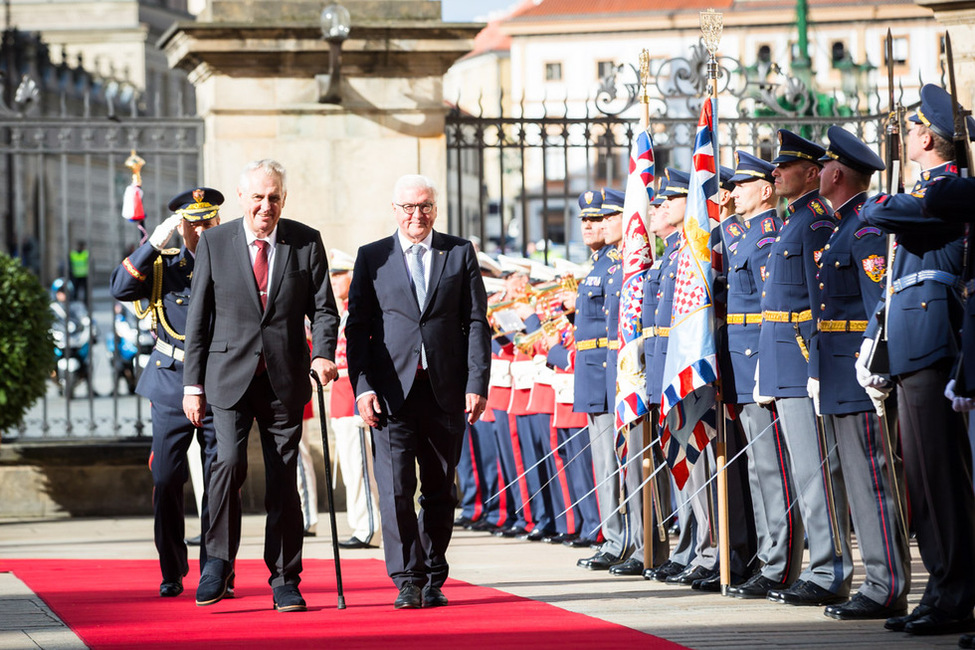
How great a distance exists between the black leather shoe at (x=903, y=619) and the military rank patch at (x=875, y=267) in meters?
1.40

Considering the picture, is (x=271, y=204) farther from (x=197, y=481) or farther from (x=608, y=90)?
(x=608, y=90)

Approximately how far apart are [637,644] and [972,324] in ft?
5.70

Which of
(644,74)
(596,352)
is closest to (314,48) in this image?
(644,74)

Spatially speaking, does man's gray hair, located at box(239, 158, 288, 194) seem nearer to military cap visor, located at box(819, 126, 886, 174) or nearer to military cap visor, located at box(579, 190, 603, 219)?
military cap visor, located at box(819, 126, 886, 174)

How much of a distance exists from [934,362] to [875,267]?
707 millimetres

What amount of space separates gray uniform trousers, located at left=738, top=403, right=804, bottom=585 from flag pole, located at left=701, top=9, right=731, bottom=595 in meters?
0.13

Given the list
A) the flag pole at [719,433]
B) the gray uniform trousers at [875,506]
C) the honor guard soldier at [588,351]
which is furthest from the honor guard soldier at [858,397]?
the honor guard soldier at [588,351]

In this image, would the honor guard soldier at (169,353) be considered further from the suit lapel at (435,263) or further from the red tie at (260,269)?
the suit lapel at (435,263)

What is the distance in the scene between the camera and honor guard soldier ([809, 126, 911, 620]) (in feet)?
23.1

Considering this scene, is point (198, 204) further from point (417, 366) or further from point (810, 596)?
point (810, 596)

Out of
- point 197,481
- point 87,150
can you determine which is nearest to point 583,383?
point 197,481

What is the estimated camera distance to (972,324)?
6172 millimetres

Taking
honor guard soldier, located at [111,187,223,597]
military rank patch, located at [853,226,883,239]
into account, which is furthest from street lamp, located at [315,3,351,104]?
military rank patch, located at [853,226,883,239]

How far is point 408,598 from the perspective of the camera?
7387mm
